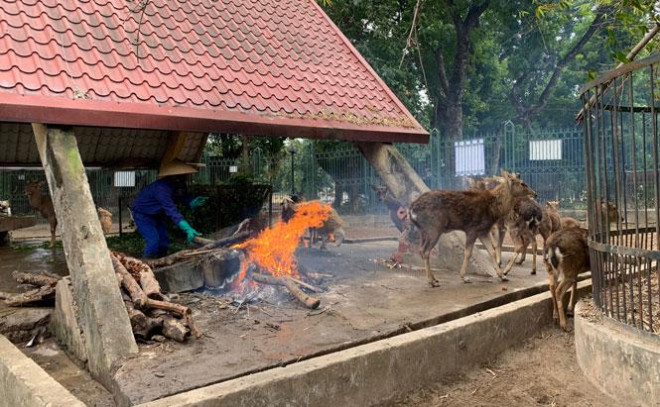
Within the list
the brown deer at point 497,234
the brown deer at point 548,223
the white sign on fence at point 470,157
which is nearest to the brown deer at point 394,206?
the brown deer at point 497,234

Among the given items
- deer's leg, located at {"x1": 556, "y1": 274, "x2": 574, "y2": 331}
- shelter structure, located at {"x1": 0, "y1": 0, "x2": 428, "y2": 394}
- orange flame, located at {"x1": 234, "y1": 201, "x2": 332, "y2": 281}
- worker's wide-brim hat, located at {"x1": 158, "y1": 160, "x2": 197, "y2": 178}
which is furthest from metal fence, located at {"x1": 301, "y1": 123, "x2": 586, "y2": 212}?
worker's wide-brim hat, located at {"x1": 158, "y1": 160, "x2": 197, "y2": 178}

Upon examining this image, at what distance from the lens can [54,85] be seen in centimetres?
577

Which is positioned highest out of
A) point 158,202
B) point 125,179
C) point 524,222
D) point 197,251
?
point 125,179

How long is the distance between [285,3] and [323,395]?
31.6ft

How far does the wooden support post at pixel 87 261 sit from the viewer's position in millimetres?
4223

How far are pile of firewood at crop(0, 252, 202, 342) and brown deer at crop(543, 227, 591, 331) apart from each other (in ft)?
13.5

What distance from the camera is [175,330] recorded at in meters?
4.61

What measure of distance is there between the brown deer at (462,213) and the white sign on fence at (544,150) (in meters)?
9.72

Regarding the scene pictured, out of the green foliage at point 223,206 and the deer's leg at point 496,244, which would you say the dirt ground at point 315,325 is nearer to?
the deer's leg at point 496,244

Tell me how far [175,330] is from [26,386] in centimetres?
126

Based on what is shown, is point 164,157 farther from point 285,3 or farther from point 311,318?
point 311,318

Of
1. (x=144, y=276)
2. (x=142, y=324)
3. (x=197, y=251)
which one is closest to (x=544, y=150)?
(x=197, y=251)

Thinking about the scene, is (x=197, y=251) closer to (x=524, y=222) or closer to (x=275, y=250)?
(x=275, y=250)

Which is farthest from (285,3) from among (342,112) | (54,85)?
(54,85)
